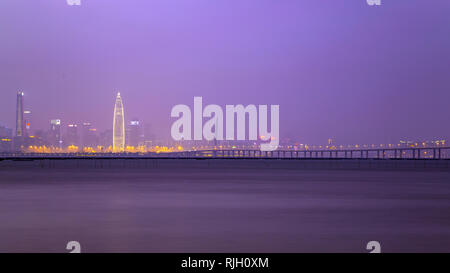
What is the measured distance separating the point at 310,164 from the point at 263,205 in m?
71.4

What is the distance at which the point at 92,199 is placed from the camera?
84.7ft

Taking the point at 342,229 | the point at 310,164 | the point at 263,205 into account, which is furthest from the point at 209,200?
the point at 310,164

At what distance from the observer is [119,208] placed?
21844 millimetres

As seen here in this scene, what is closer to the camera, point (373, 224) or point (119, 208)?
point (373, 224)

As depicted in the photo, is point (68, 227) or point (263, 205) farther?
point (263, 205)

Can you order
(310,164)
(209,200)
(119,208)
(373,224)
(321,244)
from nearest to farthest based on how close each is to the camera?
(321,244) < (373,224) < (119,208) < (209,200) < (310,164)

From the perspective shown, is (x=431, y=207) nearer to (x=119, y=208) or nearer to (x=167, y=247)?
(x=119, y=208)

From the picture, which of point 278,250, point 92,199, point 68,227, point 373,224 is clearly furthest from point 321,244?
point 92,199
